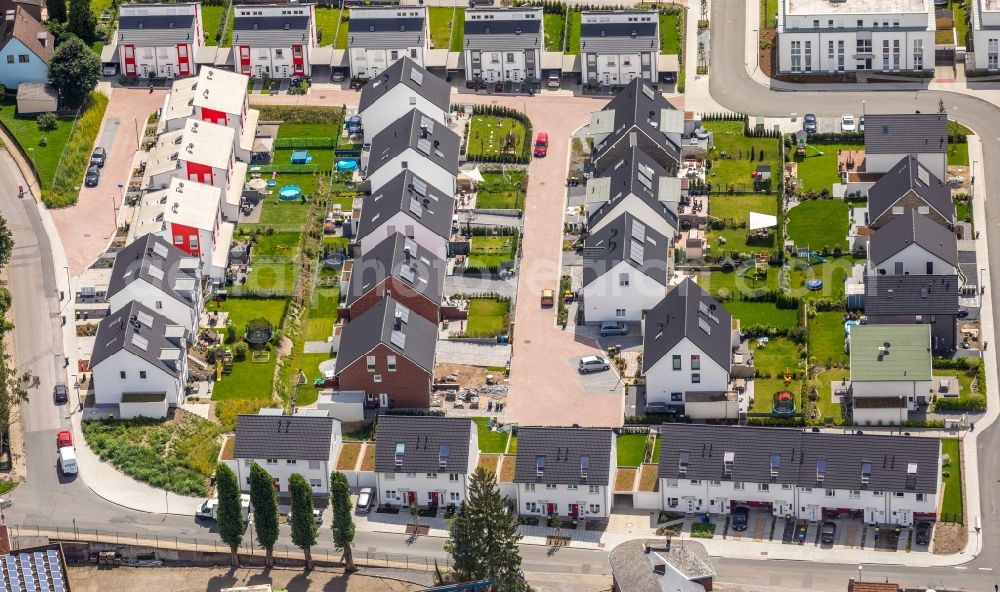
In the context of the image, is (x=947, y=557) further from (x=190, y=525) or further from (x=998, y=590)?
(x=190, y=525)

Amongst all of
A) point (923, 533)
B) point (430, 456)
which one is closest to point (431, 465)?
point (430, 456)

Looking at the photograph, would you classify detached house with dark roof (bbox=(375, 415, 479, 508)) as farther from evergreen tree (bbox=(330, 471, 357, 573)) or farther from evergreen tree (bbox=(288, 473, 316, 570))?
evergreen tree (bbox=(288, 473, 316, 570))

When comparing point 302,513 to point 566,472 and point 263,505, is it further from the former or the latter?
point 566,472

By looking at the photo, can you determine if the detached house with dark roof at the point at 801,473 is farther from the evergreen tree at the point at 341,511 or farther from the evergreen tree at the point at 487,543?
the evergreen tree at the point at 341,511

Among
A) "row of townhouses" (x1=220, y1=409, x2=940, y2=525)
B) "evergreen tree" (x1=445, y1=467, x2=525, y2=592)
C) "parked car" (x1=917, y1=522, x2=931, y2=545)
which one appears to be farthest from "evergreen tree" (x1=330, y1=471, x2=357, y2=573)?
"parked car" (x1=917, y1=522, x2=931, y2=545)

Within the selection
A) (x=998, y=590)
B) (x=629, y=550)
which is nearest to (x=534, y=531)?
(x=629, y=550)

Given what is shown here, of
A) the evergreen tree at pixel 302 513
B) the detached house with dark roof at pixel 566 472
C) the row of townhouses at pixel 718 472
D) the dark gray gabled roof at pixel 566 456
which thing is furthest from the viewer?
the detached house with dark roof at pixel 566 472

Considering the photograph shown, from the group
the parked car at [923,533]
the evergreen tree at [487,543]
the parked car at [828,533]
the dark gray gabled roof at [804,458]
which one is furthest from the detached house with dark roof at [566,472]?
the parked car at [923,533]
